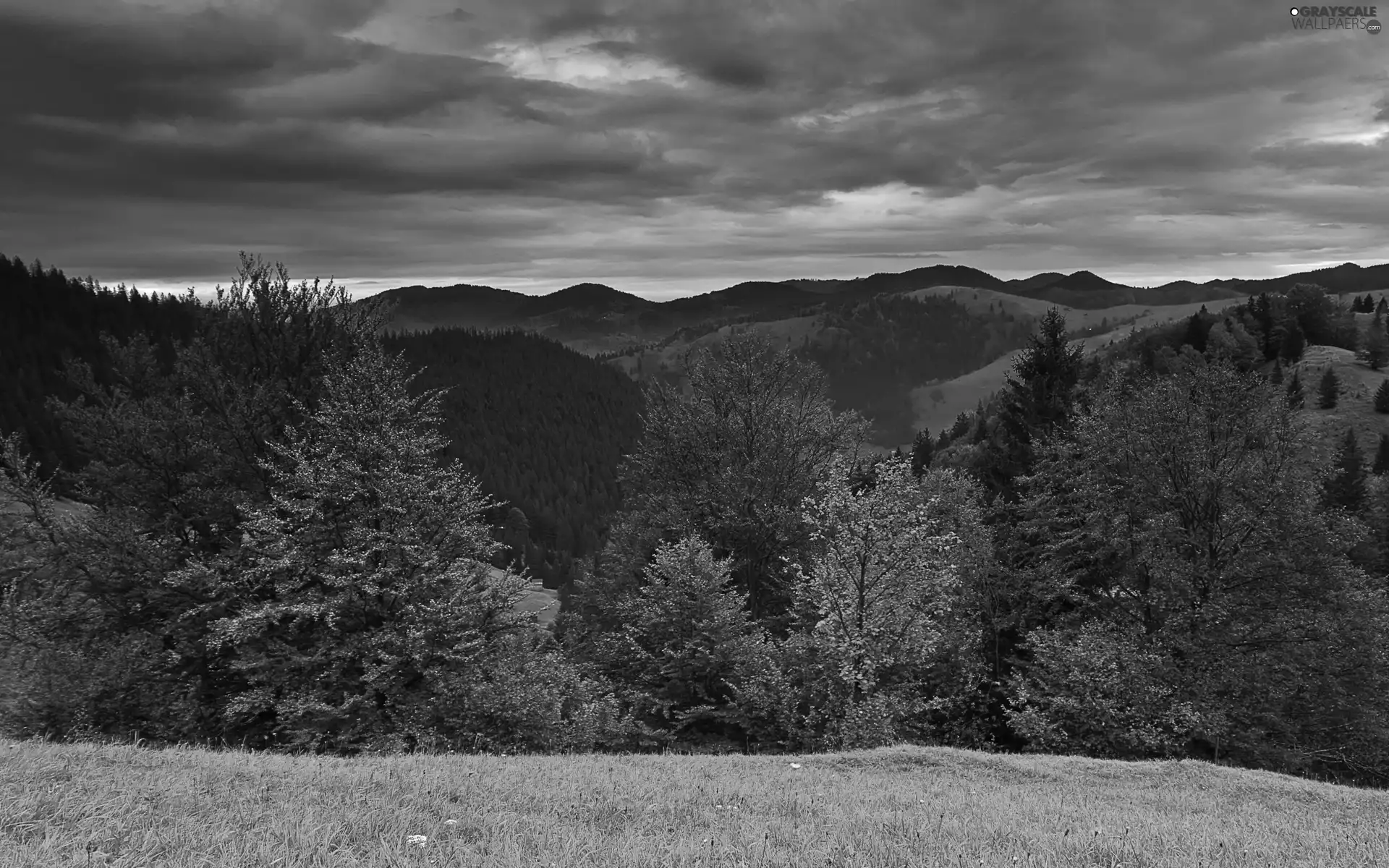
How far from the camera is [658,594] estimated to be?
1237 inches

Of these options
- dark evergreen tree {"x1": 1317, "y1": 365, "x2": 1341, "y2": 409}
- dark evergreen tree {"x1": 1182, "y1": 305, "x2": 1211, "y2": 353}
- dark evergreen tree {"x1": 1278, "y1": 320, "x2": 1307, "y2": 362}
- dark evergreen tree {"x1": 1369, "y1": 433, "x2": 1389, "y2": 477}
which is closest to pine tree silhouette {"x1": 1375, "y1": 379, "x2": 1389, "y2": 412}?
dark evergreen tree {"x1": 1317, "y1": 365, "x2": 1341, "y2": 409}

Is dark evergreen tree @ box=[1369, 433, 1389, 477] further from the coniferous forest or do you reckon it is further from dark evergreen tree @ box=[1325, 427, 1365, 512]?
the coniferous forest

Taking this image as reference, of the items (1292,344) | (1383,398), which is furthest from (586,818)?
(1292,344)

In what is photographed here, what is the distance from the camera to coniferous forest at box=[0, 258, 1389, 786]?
23641 mm

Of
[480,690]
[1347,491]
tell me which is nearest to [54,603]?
[480,690]

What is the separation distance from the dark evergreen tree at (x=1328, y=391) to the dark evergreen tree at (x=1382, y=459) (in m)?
25.6

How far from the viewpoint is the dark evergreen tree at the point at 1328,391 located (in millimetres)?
139125

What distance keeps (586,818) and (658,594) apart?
21.9m

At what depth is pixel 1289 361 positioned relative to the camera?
544 feet

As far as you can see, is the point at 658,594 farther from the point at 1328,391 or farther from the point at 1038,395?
the point at 1328,391

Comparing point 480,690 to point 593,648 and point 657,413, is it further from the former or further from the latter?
point 657,413

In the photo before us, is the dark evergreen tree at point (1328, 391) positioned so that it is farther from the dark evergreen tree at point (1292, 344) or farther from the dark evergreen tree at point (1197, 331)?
the dark evergreen tree at point (1197, 331)

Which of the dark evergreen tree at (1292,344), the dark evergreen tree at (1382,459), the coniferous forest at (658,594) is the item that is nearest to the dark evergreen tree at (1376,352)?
the dark evergreen tree at (1292,344)

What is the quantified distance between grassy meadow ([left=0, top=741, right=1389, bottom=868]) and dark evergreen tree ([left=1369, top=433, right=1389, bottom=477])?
135 meters
